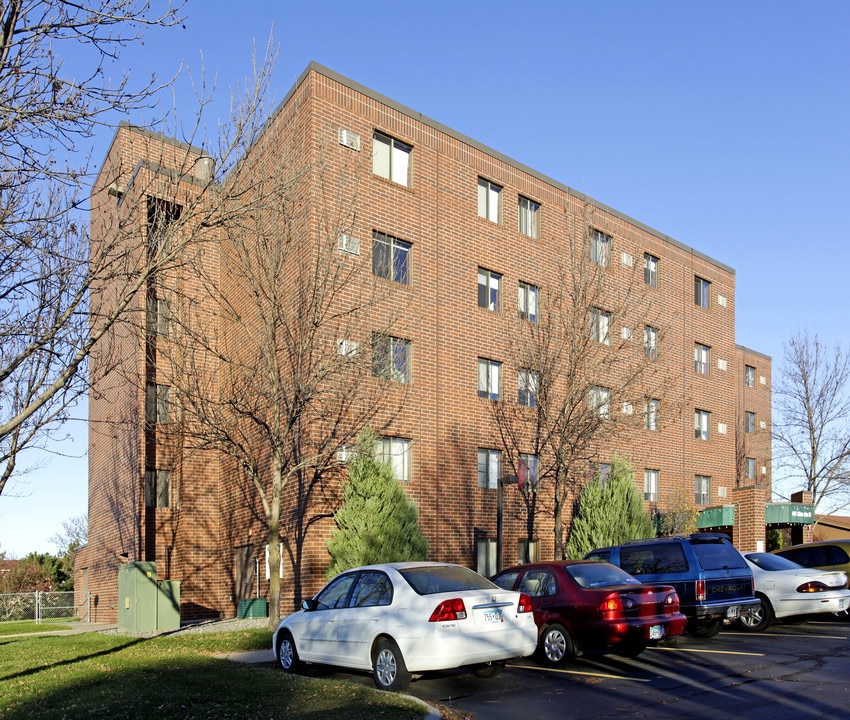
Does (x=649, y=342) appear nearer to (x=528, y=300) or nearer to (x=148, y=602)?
(x=528, y=300)

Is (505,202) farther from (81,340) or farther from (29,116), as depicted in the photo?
(29,116)

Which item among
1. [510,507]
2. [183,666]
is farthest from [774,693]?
[510,507]

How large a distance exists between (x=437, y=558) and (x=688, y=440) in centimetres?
1379

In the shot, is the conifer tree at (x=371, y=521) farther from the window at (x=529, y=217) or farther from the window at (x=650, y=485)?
the window at (x=650, y=485)

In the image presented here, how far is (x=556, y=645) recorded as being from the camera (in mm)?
12773

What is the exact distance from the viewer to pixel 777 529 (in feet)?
121

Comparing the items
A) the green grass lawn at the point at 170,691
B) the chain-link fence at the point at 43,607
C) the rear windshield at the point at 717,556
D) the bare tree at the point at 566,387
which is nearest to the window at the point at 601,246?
the bare tree at the point at 566,387

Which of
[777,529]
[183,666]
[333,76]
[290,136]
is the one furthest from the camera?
[777,529]

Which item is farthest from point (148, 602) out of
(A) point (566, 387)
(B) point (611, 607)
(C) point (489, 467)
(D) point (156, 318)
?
(B) point (611, 607)

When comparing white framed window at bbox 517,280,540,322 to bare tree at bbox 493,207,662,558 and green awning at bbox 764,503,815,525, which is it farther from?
green awning at bbox 764,503,815,525

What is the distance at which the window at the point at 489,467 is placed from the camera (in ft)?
82.2

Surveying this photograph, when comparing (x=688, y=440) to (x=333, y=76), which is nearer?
(x=333, y=76)

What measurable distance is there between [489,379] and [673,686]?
15.3 m

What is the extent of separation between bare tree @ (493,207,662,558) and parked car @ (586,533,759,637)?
6.86 meters
